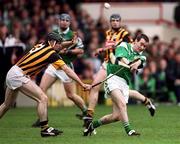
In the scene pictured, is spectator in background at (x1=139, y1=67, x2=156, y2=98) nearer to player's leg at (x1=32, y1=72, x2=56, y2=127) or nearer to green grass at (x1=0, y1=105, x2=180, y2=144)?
green grass at (x1=0, y1=105, x2=180, y2=144)

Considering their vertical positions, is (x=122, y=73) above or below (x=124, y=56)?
below

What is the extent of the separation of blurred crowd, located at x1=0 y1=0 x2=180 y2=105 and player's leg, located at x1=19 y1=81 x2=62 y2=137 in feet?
31.2

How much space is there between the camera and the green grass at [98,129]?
49.6 ft

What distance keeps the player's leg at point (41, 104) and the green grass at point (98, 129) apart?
6.9 inches

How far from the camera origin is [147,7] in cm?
3234

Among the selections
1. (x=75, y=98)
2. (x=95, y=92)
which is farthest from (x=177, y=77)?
(x=95, y=92)

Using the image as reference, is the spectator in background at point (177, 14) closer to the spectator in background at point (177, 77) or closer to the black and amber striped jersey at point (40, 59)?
the spectator in background at point (177, 77)

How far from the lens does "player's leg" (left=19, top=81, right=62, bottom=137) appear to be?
1590 cm

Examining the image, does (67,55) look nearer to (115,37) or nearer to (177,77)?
(115,37)

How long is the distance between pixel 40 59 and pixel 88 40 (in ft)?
43.9

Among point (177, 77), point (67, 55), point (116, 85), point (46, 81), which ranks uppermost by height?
point (67, 55)

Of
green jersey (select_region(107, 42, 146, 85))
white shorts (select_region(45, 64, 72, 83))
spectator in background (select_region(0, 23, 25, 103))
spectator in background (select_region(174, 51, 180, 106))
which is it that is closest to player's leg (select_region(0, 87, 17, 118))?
green jersey (select_region(107, 42, 146, 85))

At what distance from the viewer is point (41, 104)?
15945 millimetres

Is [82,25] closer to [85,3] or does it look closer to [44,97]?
[85,3]
